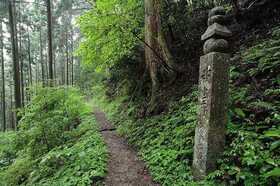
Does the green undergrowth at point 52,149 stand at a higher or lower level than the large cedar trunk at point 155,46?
lower

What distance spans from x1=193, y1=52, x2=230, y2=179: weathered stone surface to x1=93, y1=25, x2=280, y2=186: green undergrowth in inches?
7.4

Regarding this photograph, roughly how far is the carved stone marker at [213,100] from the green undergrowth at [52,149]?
7.53ft

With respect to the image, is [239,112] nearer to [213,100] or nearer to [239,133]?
[239,133]

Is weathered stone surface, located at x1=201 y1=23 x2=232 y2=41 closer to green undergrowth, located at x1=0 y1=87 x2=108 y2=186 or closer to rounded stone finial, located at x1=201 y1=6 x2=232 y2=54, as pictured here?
rounded stone finial, located at x1=201 y1=6 x2=232 y2=54

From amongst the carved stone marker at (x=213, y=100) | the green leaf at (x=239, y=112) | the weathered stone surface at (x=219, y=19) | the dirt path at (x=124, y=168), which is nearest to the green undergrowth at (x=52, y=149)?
the dirt path at (x=124, y=168)

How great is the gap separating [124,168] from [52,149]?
2903mm

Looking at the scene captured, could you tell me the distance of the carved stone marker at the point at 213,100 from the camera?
3984 millimetres

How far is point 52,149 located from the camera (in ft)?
23.7

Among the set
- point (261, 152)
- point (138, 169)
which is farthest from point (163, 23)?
point (261, 152)

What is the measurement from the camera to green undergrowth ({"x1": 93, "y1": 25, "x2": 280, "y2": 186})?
3453mm

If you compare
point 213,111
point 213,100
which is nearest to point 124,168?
point 213,111

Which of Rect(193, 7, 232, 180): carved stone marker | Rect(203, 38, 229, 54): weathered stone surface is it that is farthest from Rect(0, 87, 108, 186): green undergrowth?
Rect(203, 38, 229, 54): weathered stone surface

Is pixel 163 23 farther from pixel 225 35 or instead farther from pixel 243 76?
pixel 225 35

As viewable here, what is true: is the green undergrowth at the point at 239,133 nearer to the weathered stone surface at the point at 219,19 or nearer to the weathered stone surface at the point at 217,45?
the weathered stone surface at the point at 217,45
